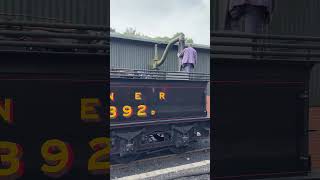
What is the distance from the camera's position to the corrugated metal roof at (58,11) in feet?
9.41

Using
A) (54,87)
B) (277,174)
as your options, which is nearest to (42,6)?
(54,87)

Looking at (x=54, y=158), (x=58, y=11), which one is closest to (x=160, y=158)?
(x=54, y=158)

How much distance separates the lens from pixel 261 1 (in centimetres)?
345

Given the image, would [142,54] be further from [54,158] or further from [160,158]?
[54,158]

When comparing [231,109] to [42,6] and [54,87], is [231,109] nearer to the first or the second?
[54,87]

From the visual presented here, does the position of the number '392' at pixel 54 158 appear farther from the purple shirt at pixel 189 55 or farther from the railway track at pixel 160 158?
the purple shirt at pixel 189 55

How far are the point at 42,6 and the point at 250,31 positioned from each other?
187cm

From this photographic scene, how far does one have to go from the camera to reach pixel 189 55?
2961mm

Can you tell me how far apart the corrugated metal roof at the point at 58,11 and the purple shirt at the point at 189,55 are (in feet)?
2.19

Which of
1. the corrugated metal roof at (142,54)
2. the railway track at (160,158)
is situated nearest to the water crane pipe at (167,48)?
the corrugated metal roof at (142,54)

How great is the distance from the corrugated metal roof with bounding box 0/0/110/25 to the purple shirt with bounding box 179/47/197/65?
666 millimetres

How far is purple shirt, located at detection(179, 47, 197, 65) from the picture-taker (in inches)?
115

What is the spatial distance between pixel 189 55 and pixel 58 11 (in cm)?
110

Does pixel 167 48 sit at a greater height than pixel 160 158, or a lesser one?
greater
